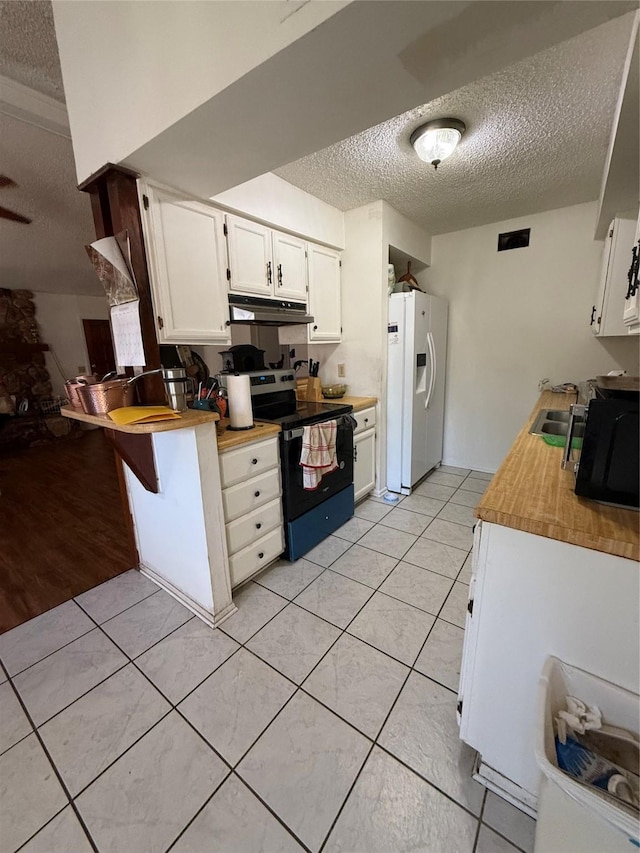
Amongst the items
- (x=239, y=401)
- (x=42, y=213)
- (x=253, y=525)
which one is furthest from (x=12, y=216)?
(x=253, y=525)

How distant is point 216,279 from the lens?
6.37 ft

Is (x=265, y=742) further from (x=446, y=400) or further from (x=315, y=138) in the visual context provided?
(x=446, y=400)

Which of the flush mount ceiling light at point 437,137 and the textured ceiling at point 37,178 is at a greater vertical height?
the textured ceiling at point 37,178

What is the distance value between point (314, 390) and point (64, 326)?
210 inches

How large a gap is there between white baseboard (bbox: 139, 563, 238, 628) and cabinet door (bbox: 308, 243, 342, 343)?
194 cm

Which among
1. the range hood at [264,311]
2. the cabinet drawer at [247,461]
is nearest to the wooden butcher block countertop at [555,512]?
the cabinet drawer at [247,461]

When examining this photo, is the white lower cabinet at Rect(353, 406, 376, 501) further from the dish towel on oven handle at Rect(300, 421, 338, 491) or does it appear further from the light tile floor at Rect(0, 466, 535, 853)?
the light tile floor at Rect(0, 466, 535, 853)

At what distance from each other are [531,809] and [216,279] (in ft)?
8.20

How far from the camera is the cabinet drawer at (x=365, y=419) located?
2664 millimetres

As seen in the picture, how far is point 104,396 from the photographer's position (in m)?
1.43

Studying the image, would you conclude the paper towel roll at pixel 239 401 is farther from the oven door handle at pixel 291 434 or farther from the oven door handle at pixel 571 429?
the oven door handle at pixel 571 429

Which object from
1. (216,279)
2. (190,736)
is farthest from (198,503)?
(216,279)

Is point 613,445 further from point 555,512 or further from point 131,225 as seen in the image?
point 131,225

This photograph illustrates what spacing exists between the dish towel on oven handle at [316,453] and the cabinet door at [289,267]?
0.99 meters
